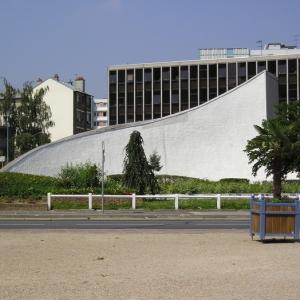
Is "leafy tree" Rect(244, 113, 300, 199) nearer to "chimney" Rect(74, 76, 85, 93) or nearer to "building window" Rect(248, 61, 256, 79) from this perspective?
"building window" Rect(248, 61, 256, 79)

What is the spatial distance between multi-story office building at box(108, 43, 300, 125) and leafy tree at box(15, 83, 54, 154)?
1152 inches

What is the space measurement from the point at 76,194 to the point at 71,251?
837 inches

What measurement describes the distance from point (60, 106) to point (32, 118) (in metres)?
26.8

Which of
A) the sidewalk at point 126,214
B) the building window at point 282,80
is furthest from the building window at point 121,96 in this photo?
the sidewalk at point 126,214

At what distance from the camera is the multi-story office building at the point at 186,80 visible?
340ft

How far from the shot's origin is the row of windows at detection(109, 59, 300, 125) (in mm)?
103812

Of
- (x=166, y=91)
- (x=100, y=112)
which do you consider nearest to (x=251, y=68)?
(x=166, y=91)

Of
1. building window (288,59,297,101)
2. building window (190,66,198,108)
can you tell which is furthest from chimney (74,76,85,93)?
building window (288,59,297,101)

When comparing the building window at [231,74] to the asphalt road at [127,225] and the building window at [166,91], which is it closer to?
the building window at [166,91]

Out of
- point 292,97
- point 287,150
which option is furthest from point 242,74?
point 287,150

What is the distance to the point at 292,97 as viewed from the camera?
10250cm

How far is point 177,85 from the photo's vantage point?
108 meters

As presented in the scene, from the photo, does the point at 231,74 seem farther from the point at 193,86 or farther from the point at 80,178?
the point at 80,178

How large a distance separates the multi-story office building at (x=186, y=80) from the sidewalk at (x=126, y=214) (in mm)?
72462
